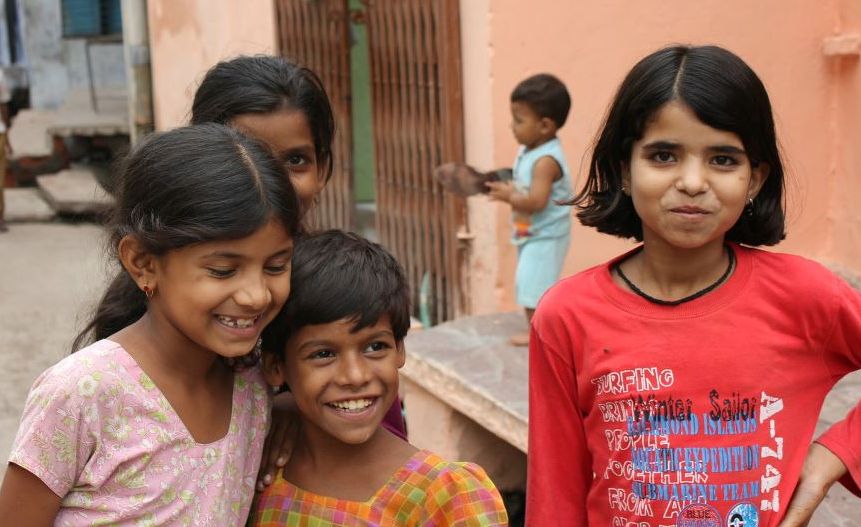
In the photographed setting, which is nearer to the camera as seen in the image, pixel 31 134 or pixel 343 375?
pixel 343 375

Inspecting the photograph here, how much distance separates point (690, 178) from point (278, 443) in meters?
0.85

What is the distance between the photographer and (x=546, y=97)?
15.1ft

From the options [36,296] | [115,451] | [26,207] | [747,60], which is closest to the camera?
[115,451]

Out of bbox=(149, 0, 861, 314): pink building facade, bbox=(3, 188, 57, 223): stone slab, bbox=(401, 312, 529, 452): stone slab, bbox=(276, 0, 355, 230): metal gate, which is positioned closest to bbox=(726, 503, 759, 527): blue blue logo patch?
bbox=(401, 312, 529, 452): stone slab

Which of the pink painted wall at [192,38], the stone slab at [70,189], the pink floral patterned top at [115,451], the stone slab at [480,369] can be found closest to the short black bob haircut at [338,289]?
the pink floral patterned top at [115,451]

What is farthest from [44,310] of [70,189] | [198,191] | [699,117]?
[699,117]

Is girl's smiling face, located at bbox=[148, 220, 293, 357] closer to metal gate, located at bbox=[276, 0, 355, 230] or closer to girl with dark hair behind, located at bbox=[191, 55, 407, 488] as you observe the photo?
girl with dark hair behind, located at bbox=[191, 55, 407, 488]

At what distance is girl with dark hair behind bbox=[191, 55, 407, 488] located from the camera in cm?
230

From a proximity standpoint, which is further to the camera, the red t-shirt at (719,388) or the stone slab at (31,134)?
the stone slab at (31,134)

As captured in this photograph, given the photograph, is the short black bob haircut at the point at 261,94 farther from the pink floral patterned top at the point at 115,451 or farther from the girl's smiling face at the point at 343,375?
the pink floral patterned top at the point at 115,451

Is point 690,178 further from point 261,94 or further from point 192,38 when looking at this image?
point 192,38

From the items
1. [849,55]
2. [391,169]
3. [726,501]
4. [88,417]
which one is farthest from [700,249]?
[391,169]

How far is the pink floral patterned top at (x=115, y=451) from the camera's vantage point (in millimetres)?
1772

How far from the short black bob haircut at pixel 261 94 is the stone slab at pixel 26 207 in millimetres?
9721
